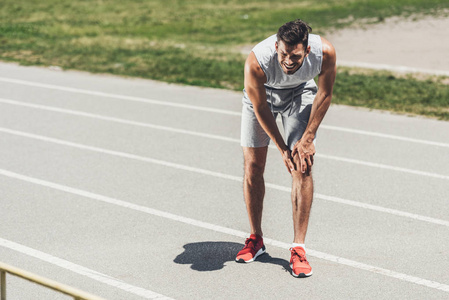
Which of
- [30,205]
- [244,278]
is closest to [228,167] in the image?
[30,205]

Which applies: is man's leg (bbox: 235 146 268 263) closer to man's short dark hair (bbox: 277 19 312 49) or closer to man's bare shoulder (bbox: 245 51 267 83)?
man's bare shoulder (bbox: 245 51 267 83)

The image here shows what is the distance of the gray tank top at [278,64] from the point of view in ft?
15.2

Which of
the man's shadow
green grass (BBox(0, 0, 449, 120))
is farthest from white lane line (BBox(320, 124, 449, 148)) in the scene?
the man's shadow

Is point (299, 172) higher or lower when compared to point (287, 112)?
lower

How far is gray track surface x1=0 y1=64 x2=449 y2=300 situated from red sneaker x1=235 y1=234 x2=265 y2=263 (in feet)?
0.27

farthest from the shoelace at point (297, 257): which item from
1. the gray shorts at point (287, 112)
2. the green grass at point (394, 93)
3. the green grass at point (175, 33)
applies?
the green grass at point (175, 33)

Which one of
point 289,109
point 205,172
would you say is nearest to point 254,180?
point 289,109

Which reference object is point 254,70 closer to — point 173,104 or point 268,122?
point 268,122

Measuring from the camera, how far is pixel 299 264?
16.2 ft

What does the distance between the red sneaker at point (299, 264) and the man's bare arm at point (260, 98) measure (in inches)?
24.6

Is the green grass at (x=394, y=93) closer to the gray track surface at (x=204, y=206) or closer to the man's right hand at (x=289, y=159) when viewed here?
the gray track surface at (x=204, y=206)

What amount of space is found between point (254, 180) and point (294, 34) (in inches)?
49.5

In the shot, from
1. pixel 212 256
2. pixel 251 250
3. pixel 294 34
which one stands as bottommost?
pixel 212 256

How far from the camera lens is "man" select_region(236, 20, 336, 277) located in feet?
15.1
